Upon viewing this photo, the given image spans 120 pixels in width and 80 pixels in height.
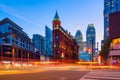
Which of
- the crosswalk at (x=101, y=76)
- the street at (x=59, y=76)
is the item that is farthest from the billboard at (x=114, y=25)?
the crosswalk at (x=101, y=76)

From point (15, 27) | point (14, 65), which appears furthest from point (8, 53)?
point (14, 65)

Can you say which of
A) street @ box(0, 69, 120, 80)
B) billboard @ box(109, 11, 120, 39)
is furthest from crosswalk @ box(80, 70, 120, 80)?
billboard @ box(109, 11, 120, 39)

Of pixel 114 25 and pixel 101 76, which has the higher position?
pixel 114 25

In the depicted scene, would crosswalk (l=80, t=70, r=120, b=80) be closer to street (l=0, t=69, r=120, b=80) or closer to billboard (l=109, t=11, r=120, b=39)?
street (l=0, t=69, r=120, b=80)

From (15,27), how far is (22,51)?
15.9 metres

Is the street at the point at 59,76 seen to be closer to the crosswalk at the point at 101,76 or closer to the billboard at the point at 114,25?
the crosswalk at the point at 101,76

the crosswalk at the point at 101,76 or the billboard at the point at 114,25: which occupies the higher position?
the billboard at the point at 114,25

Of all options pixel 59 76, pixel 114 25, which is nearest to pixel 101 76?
pixel 59 76

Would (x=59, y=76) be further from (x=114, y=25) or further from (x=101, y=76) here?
(x=114, y=25)

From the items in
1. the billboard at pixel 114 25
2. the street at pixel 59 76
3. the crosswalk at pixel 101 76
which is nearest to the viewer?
the street at pixel 59 76

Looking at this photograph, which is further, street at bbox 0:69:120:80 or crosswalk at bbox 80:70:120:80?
crosswalk at bbox 80:70:120:80

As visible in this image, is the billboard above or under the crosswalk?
above

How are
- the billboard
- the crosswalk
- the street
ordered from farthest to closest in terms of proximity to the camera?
1. the billboard
2. the crosswalk
3. the street

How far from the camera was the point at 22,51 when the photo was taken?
516ft
